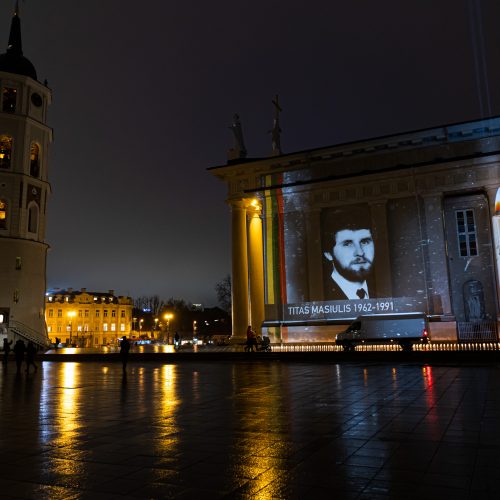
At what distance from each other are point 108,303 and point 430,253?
107782 millimetres

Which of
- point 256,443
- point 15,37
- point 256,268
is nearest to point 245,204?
point 256,268

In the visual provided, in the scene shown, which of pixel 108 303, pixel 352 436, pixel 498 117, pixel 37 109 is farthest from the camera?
pixel 108 303

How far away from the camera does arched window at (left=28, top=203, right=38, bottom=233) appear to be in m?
49.7

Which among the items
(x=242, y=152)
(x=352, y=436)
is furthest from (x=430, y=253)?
(x=352, y=436)

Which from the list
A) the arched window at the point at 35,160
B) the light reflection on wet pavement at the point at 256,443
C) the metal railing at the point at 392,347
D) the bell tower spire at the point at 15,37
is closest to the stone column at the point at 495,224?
the metal railing at the point at 392,347

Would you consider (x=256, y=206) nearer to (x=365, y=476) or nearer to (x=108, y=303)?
(x=365, y=476)

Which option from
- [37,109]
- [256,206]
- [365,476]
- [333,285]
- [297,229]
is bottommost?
[365,476]

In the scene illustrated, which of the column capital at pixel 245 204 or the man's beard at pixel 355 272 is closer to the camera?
the man's beard at pixel 355 272

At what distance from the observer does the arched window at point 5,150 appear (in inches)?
1944

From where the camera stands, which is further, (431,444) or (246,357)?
(246,357)

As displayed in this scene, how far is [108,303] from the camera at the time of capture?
129875 millimetres

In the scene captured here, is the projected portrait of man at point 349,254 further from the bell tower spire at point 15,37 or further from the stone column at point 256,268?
the bell tower spire at point 15,37

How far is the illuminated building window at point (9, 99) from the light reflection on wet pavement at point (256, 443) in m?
44.2

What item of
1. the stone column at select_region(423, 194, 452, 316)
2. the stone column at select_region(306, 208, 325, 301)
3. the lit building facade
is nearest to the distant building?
the lit building facade
